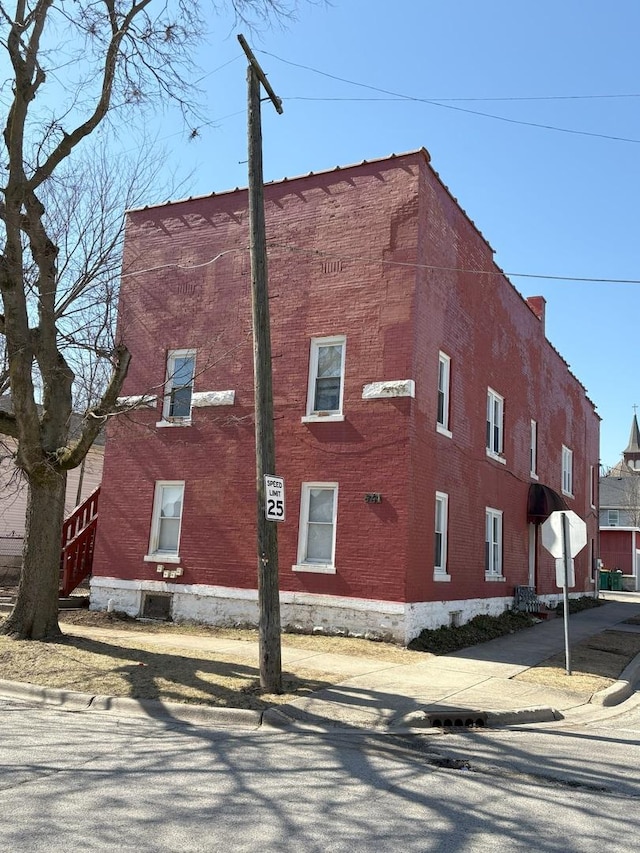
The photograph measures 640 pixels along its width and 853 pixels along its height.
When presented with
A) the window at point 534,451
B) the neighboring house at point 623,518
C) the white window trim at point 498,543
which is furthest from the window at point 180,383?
the neighboring house at point 623,518

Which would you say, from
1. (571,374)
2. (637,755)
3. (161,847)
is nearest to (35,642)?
(161,847)

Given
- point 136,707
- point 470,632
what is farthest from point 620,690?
point 136,707

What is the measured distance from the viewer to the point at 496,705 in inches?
343

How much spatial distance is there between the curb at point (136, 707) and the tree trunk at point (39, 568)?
2.28 metres

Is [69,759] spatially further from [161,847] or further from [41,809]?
[161,847]

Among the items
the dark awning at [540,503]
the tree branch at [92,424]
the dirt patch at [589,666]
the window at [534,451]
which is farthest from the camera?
the window at [534,451]

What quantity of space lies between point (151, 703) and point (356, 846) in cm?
425

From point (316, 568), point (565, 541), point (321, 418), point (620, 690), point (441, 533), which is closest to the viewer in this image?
point (620, 690)

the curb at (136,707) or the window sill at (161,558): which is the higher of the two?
the window sill at (161,558)

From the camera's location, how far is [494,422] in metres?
18.8

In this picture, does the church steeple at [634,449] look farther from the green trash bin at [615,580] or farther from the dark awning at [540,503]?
the dark awning at [540,503]

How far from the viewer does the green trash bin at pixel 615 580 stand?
146 feet

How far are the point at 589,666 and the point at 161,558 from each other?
867cm

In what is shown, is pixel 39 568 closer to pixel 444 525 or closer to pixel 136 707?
pixel 136 707
